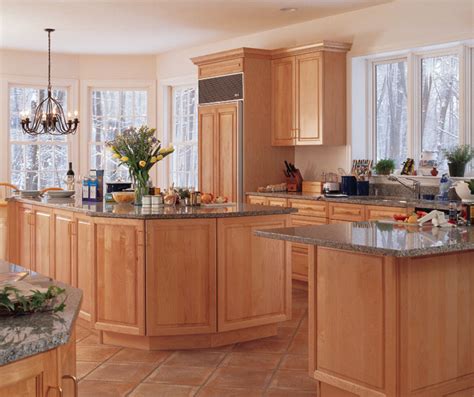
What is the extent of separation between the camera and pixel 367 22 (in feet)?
22.6

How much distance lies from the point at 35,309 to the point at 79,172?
26.6ft

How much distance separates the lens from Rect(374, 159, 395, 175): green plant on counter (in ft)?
22.2

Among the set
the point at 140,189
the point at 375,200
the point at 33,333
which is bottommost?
the point at 33,333

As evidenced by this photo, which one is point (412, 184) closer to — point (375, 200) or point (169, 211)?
point (375, 200)

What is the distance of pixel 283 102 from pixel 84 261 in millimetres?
3215

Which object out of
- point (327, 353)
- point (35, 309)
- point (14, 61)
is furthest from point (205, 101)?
point (35, 309)

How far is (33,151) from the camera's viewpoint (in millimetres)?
9680

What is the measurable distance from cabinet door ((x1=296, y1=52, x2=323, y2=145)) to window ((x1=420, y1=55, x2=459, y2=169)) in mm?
1017

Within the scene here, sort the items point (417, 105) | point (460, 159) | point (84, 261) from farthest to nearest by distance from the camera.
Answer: point (417, 105), point (460, 159), point (84, 261)

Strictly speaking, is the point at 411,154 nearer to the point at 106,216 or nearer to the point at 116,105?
the point at 106,216

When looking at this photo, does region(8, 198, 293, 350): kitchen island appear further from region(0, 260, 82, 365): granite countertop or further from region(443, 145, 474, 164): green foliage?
region(0, 260, 82, 365): granite countertop

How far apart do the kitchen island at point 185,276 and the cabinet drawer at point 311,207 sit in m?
1.73

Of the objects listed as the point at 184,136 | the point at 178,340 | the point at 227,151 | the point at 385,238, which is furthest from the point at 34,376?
the point at 184,136

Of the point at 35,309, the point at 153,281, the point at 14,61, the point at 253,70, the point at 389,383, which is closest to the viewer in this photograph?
the point at 35,309
